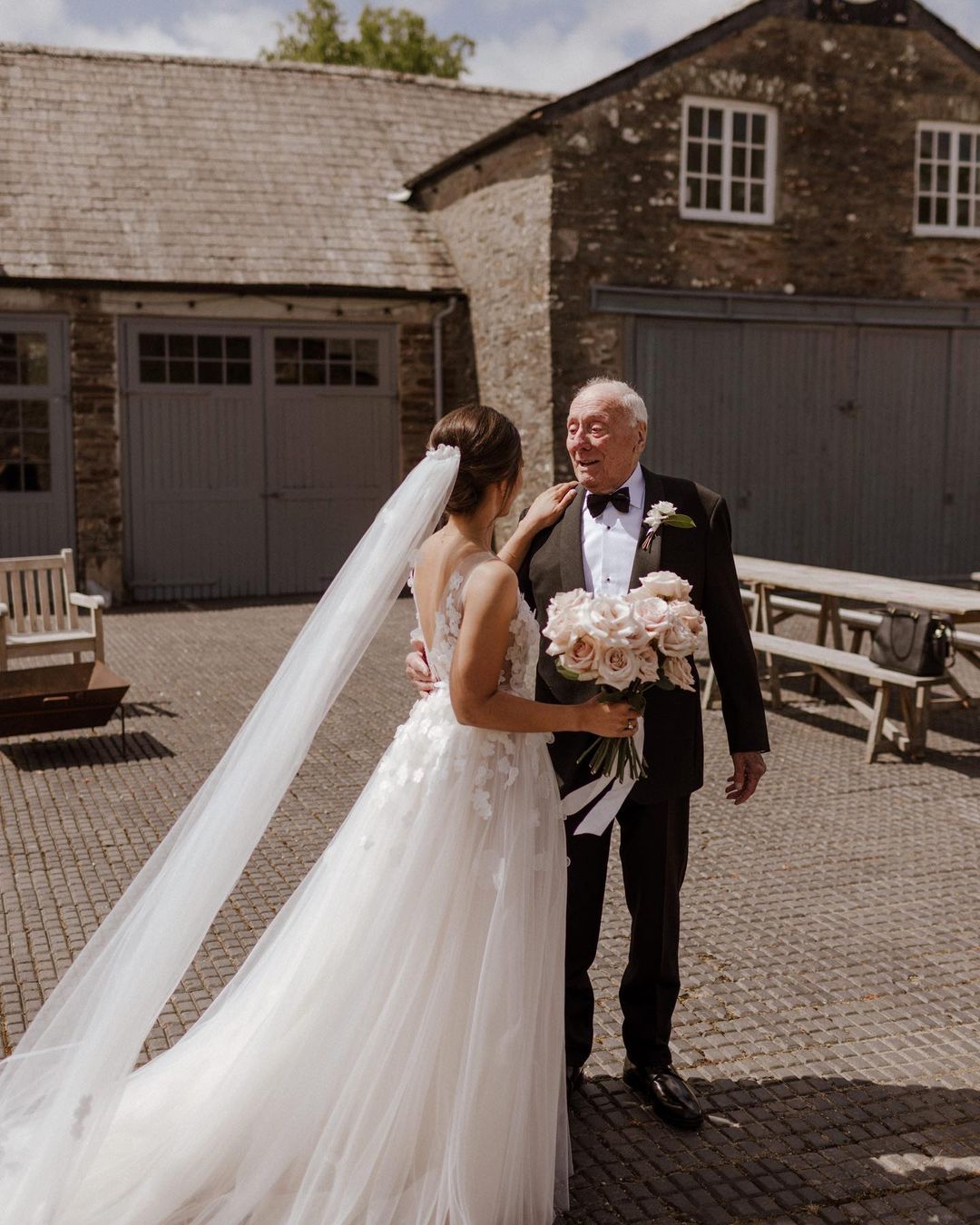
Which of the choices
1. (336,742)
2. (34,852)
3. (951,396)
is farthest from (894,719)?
(951,396)

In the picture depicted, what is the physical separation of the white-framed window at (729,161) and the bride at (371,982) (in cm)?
1230

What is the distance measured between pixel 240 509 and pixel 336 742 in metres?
8.05

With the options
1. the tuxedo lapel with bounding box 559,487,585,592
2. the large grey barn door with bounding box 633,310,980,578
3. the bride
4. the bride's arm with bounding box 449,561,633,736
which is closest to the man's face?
the tuxedo lapel with bounding box 559,487,585,592

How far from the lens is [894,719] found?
29.8 feet

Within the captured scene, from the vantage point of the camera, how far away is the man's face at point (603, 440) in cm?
366

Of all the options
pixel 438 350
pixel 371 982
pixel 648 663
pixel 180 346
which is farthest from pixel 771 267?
pixel 371 982

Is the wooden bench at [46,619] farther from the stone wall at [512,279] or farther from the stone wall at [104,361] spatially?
the stone wall at [512,279]

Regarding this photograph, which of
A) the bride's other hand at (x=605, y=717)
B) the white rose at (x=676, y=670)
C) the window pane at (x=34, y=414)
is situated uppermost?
the window pane at (x=34, y=414)

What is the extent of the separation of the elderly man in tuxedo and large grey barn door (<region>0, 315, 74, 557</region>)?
12324mm

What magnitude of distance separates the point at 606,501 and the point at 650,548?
8.0 inches

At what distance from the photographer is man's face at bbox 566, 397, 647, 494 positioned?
366 cm

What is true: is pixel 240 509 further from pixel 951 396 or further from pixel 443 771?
pixel 443 771

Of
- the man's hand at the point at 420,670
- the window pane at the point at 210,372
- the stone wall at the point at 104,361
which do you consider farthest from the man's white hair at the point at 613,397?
the window pane at the point at 210,372

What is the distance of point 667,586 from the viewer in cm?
328
